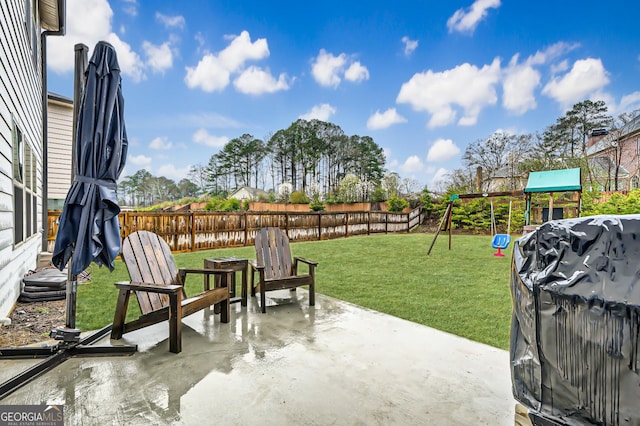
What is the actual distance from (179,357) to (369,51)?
21004 millimetres

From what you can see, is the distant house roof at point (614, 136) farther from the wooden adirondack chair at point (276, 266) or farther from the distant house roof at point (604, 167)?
the wooden adirondack chair at point (276, 266)

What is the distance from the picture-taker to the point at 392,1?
14906 mm

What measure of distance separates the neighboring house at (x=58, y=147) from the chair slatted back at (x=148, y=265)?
8694 millimetres

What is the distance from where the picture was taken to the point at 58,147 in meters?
9.92

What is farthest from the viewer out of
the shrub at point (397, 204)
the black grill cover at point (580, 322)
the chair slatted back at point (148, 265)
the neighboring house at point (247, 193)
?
the neighboring house at point (247, 193)

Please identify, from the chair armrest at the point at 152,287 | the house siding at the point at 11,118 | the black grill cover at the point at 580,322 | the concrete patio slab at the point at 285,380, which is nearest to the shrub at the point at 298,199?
the house siding at the point at 11,118

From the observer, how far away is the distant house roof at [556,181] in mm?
8470

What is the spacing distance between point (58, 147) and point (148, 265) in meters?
9.57

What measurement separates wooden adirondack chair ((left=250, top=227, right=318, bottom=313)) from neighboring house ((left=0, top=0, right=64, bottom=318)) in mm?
2460

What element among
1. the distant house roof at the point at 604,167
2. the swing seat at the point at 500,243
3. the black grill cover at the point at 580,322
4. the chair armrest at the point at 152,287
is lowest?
the swing seat at the point at 500,243

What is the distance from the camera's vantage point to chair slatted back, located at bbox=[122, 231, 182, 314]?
2826mm

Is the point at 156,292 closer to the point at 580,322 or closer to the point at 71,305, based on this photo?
the point at 71,305

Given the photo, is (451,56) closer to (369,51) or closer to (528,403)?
(369,51)

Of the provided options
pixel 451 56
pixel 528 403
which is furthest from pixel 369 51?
pixel 528 403
